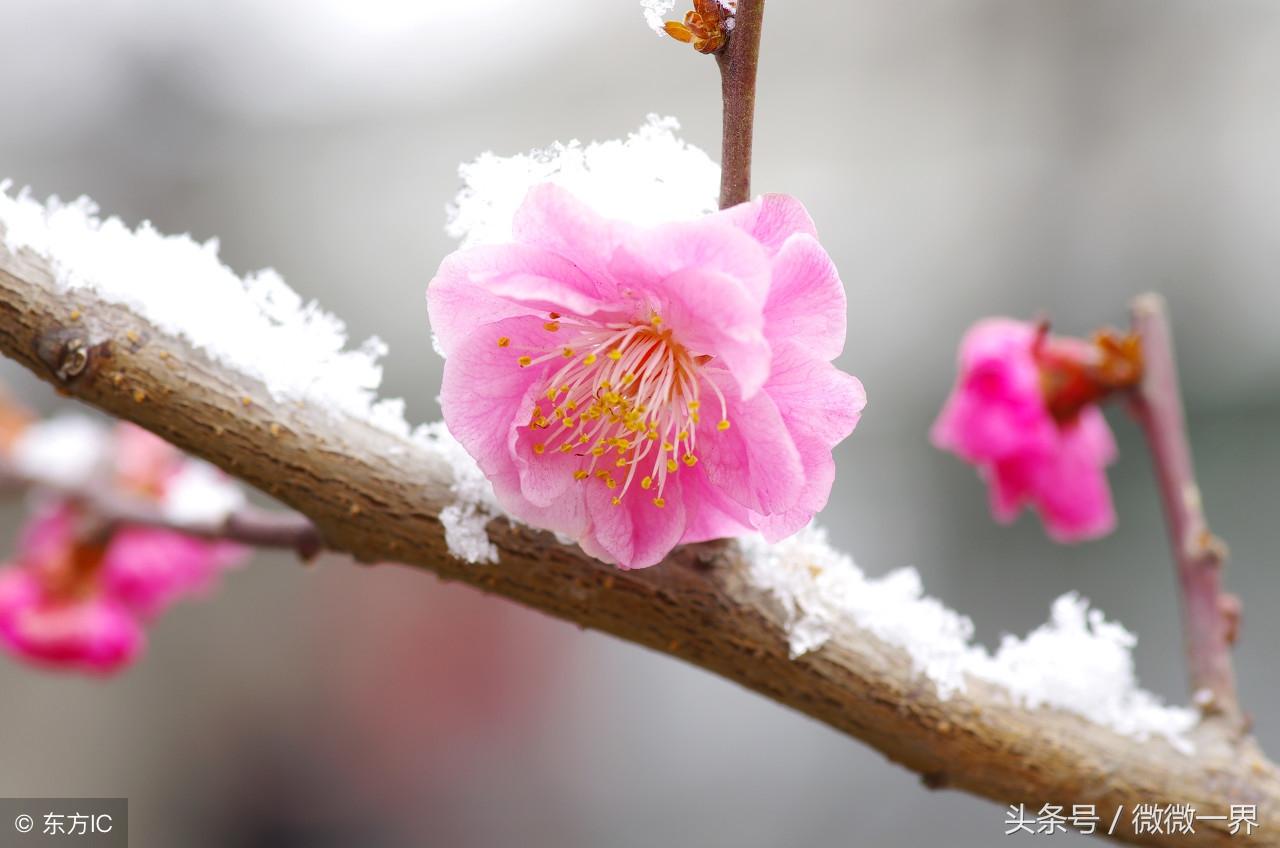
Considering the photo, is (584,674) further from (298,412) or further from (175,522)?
(298,412)

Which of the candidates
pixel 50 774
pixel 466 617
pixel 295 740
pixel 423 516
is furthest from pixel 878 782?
pixel 423 516

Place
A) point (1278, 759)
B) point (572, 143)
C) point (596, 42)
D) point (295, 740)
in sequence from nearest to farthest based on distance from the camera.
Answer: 1. point (572, 143)
2. point (1278, 759)
3. point (295, 740)
4. point (596, 42)

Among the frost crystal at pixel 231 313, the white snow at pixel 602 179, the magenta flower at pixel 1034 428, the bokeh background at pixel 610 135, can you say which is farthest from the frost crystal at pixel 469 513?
the bokeh background at pixel 610 135

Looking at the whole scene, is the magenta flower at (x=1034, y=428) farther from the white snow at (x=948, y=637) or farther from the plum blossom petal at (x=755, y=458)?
the plum blossom petal at (x=755, y=458)

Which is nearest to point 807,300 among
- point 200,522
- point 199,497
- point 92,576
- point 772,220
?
point 772,220

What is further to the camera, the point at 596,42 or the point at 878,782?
the point at 596,42

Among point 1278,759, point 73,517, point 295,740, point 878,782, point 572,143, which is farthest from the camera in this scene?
point 295,740
